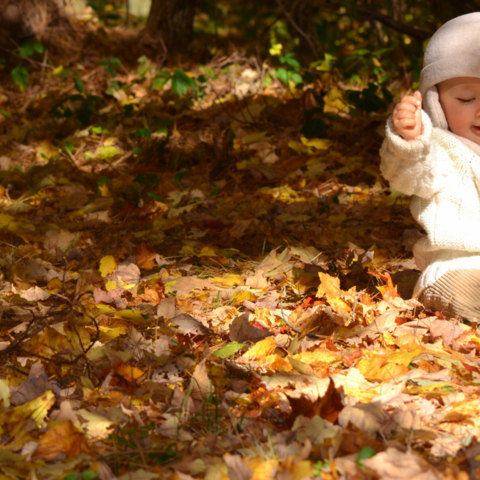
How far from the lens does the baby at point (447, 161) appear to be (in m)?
2.17

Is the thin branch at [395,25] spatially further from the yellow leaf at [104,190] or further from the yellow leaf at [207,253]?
the yellow leaf at [207,253]

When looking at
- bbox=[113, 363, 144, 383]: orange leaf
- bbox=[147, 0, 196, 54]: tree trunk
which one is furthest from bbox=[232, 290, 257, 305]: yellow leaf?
bbox=[147, 0, 196, 54]: tree trunk

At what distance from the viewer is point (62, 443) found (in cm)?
156

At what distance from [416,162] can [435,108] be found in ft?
0.86

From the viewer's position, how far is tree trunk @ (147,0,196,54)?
5.72 m

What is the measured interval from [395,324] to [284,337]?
43 cm

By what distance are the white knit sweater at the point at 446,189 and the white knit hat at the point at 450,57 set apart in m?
0.13

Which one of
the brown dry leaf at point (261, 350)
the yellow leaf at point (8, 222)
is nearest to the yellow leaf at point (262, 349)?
the brown dry leaf at point (261, 350)

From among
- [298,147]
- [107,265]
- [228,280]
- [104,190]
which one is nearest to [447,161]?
[228,280]

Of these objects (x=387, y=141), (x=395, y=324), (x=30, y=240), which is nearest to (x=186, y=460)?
(x=395, y=324)

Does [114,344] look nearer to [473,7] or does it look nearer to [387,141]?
[387,141]

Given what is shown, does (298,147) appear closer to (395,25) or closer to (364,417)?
(395,25)

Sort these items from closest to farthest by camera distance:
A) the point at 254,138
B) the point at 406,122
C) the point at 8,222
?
1. the point at 406,122
2. the point at 8,222
3. the point at 254,138

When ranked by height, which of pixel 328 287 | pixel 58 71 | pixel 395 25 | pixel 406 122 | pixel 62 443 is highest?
pixel 395 25
